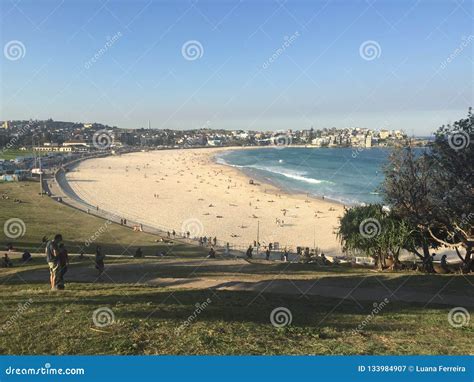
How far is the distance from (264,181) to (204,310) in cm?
6520

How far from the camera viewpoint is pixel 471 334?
25.5 ft

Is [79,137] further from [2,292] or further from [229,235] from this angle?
[2,292]
